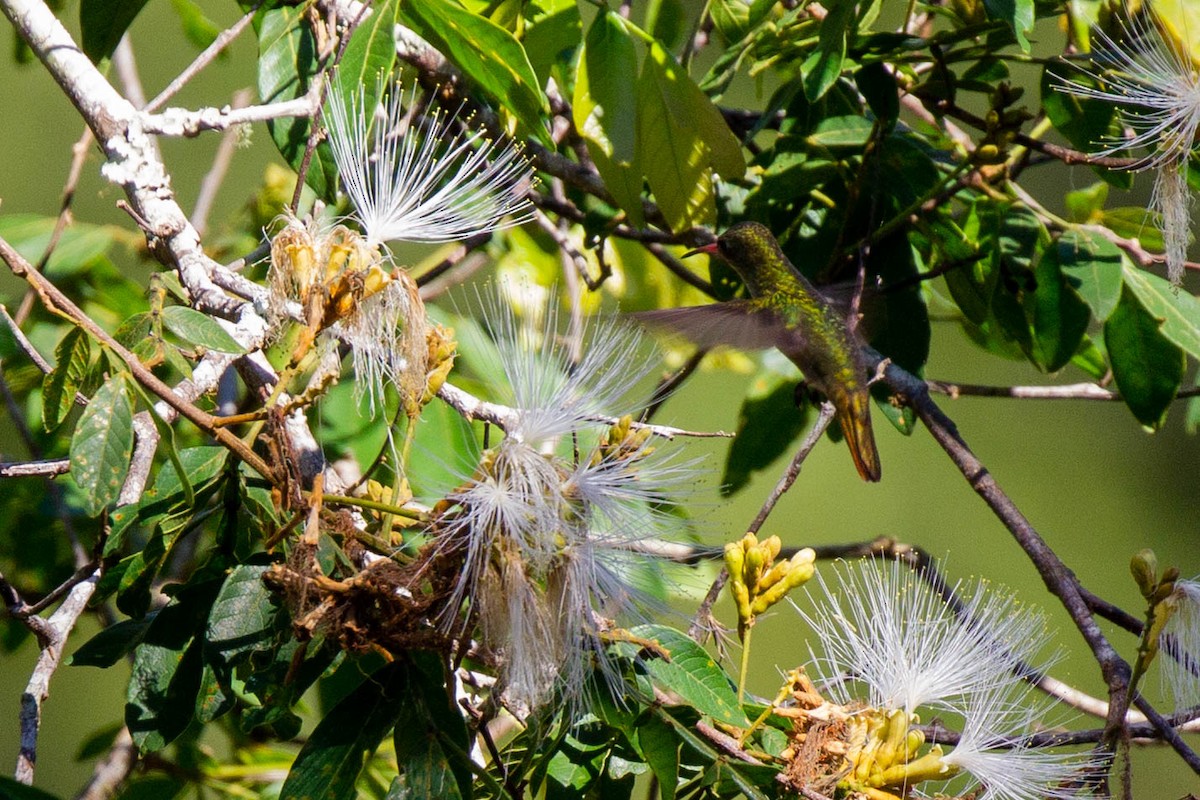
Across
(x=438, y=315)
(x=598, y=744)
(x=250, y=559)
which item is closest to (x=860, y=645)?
(x=598, y=744)

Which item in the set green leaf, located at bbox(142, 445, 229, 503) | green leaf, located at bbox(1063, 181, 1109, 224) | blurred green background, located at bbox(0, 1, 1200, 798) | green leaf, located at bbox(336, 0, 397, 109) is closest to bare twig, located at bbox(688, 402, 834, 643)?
green leaf, located at bbox(142, 445, 229, 503)

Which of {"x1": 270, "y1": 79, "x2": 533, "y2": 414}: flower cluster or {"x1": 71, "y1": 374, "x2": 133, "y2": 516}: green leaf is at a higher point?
{"x1": 270, "y1": 79, "x2": 533, "y2": 414}: flower cluster

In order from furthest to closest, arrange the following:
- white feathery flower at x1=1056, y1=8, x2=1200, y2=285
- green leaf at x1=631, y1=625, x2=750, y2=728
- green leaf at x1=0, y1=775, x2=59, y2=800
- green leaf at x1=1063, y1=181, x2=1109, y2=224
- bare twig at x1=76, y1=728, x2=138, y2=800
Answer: green leaf at x1=1063, y1=181, x2=1109, y2=224 → bare twig at x1=76, y1=728, x2=138, y2=800 → white feathery flower at x1=1056, y1=8, x2=1200, y2=285 → green leaf at x1=631, y1=625, x2=750, y2=728 → green leaf at x1=0, y1=775, x2=59, y2=800

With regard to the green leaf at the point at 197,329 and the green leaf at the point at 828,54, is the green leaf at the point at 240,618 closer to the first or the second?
the green leaf at the point at 197,329

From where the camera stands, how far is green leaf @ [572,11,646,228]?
1.69 metres

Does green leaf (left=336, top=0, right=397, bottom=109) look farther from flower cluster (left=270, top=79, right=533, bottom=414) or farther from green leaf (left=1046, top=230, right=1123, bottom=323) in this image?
green leaf (left=1046, top=230, right=1123, bottom=323)

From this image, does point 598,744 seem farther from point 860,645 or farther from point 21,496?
point 21,496

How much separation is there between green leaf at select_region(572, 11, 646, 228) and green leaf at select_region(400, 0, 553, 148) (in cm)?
23

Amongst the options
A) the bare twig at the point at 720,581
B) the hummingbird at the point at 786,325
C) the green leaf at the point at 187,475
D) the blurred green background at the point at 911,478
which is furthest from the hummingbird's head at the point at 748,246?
the blurred green background at the point at 911,478

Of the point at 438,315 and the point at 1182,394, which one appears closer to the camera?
the point at 1182,394

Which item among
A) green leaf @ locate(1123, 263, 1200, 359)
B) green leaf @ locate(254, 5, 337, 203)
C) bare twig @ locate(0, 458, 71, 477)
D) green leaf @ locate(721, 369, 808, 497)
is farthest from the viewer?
green leaf @ locate(721, 369, 808, 497)

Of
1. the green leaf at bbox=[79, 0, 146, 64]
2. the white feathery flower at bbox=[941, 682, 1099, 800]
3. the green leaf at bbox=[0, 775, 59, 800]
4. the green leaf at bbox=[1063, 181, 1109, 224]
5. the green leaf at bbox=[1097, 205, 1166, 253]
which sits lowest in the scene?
the white feathery flower at bbox=[941, 682, 1099, 800]

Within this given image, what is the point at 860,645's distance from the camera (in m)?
1.38

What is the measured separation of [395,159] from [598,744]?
0.72m
